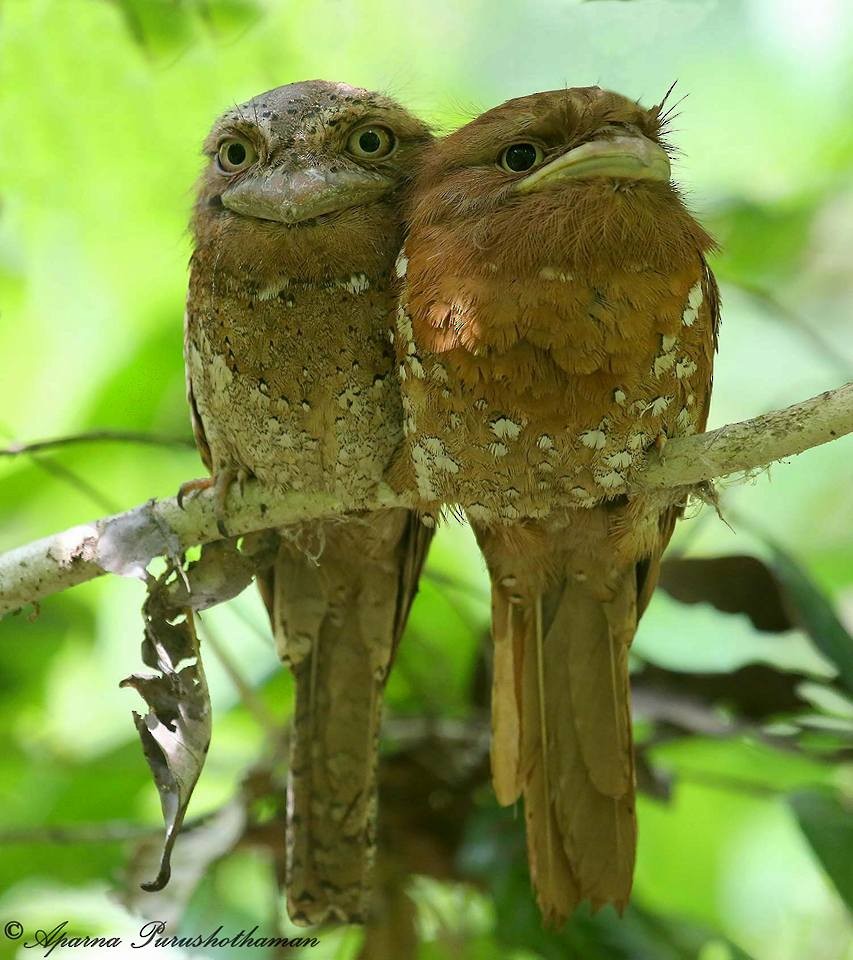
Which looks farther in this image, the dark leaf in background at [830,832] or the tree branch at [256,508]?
the dark leaf in background at [830,832]

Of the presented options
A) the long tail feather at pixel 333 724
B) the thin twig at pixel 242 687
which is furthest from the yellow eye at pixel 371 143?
the thin twig at pixel 242 687

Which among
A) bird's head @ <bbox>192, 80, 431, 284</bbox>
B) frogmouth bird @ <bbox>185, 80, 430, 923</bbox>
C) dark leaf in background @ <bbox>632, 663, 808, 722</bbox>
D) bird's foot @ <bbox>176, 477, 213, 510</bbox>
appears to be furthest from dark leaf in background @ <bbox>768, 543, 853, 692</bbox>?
bird's foot @ <bbox>176, 477, 213, 510</bbox>

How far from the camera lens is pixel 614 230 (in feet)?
6.46

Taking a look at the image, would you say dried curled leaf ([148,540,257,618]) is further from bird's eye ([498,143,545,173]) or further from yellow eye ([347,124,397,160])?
bird's eye ([498,143,545,173])

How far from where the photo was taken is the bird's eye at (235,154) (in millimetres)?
→ 2307

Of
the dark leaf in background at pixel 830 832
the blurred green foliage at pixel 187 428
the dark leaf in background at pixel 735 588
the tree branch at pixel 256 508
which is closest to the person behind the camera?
the tree branch at pixel 256 508

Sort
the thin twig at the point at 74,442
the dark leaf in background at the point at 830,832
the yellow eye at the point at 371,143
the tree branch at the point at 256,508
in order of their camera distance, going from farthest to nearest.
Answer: the dark leaf in background at the point at 830,832, the thin twig at the point at 74,442, the yellow eye at the point at 371,143, the tree branch at the point at 256,508

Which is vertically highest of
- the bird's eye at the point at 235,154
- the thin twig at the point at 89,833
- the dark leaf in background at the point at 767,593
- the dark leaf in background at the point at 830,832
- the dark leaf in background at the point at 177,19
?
the dark leaf in background at the point at 177,19

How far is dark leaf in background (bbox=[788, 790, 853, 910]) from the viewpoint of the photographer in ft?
8.44

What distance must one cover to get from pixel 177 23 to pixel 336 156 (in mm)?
1469

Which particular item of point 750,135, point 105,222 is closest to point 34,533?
point 105,222

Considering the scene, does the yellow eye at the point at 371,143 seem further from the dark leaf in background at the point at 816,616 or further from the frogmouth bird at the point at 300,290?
the dark leaf in background at the point at 816,616

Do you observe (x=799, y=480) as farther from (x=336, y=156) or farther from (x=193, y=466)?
(x=336, y=156)

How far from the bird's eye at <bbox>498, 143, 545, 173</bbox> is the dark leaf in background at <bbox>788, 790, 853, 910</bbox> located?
1662 millimetres
